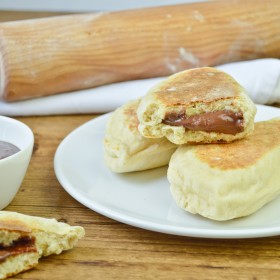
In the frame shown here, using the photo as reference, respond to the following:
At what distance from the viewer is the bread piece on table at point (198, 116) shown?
198cm

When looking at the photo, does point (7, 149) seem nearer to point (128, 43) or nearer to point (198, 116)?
point (198, 116)

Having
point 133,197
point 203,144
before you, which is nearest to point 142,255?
point 133,197

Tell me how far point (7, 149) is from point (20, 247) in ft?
1.44

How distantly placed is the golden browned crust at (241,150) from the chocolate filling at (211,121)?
0.05 m

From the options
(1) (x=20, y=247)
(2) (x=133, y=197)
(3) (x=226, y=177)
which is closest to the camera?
(1) (x=20, y=247)

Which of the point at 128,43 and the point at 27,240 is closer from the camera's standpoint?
the point at 27,240

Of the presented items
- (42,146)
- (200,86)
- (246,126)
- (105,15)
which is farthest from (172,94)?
(105,15)

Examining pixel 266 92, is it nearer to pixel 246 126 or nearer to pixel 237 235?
pixel 246 126

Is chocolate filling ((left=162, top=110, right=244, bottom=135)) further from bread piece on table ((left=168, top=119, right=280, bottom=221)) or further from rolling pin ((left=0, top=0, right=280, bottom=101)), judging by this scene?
rolling pin ((left=0, top=0, right=280, bottom=101))

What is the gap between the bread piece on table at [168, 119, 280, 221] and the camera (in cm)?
180

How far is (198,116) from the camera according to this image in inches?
78.5

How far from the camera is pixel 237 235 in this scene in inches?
68.2

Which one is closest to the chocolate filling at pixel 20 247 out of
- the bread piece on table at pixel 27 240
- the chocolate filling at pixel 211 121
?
the bread piece on table at pixel 27 240

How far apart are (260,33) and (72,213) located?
1.75 metres
